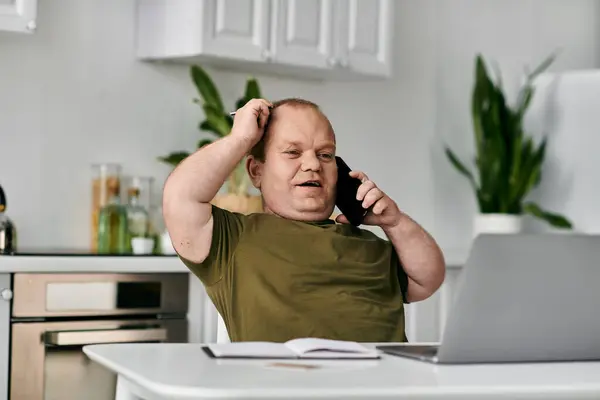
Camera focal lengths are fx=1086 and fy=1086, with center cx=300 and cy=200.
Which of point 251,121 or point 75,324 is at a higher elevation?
point 251,121

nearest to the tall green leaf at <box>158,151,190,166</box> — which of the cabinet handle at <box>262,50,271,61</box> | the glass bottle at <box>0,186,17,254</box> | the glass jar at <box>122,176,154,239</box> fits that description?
the glass jar at <box>122,176,154,239</box>

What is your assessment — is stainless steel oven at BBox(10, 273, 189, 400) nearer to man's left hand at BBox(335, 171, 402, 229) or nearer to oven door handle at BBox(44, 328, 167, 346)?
oven door handle at BBox(44, 328, 167, 346)

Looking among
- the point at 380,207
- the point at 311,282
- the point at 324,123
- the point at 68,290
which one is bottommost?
the point at 68,290

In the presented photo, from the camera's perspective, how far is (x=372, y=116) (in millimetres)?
5023

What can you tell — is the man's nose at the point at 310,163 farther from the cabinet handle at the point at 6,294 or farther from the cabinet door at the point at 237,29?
the cabinet door at the point at 237,29

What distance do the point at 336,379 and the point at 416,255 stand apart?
833 mm

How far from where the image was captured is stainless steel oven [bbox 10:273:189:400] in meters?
3.38

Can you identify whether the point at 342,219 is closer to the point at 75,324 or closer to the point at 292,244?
the point at 292,244

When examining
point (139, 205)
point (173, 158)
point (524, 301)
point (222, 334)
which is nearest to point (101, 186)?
point (139, 205)

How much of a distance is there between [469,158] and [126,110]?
1886 millimetres

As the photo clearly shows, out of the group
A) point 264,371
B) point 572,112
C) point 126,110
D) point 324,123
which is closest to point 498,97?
point 572,112

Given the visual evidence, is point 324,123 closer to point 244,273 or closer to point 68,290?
point 244,273

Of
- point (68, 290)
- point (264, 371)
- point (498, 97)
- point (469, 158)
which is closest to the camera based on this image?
point (264, 371)

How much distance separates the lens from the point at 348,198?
2.21 meters
